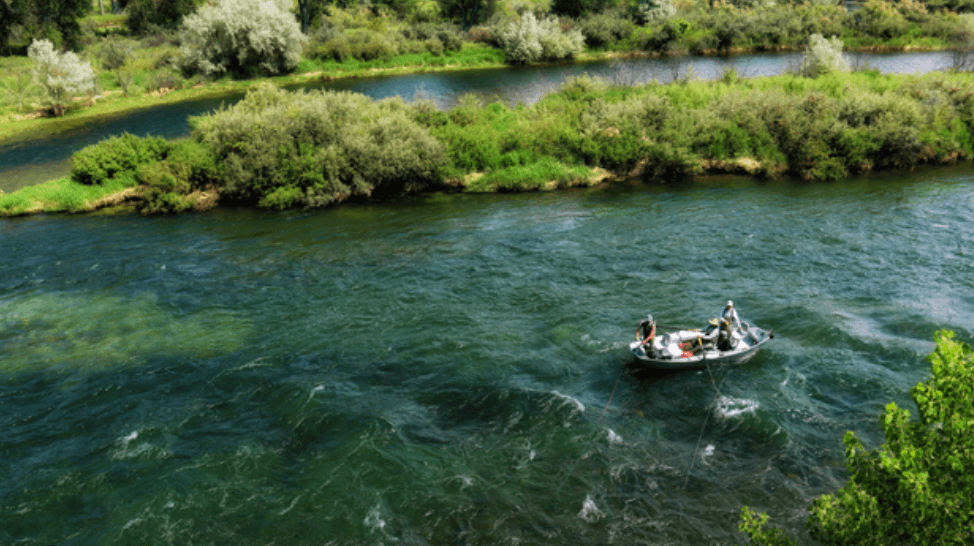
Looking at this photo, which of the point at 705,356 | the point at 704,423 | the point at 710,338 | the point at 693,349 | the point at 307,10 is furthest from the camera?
the point at 307,10

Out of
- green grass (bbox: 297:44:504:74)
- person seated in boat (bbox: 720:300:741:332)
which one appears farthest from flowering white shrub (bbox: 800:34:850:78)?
green grass (bbox: 297:44:504:74)

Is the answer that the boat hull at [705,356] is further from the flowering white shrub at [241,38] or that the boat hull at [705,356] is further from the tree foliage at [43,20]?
the tree foliage at [43,20]

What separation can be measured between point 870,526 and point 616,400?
1095 cm

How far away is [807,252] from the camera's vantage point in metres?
31.1

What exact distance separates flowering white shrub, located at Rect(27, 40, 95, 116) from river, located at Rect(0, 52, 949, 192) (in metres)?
4.42

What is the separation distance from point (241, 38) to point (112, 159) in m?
43.1

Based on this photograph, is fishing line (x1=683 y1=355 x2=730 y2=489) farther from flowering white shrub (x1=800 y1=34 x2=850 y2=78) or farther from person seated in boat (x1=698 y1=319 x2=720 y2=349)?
flowering white shrub (x1=800 y1=34 x2=850 y2=78)

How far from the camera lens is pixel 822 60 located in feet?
179

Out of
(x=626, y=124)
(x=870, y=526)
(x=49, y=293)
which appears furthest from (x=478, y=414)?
(x=626, y=124)

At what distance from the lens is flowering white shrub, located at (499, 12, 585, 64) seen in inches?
3565

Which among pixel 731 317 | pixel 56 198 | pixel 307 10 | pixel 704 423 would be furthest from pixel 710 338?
pixel 307 10

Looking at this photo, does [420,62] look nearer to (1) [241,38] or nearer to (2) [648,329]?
(1) [241,38]

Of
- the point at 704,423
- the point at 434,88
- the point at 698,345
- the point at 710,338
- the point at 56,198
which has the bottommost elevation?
the point at 704,423

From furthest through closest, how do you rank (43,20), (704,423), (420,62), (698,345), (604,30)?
(604,30) < (420,62) < (43,20) < (698,345) < (704,423)
